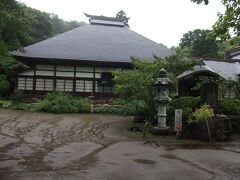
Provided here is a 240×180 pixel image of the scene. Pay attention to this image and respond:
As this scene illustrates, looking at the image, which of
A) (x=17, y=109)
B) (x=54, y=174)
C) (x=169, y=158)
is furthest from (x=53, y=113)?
(x=54, y=174)

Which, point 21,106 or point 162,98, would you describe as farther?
point 21,106

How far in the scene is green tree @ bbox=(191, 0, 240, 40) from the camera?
731 centimetres

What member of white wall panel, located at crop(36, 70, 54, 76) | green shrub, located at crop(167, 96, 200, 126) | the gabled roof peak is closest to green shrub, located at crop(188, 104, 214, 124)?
green shrub, located at crop(167, 96, 200, 126)

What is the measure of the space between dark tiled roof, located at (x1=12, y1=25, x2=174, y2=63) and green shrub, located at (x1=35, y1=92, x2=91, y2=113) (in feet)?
17.8

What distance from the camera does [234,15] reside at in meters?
7.43

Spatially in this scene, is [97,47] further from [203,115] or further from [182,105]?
[203,115]

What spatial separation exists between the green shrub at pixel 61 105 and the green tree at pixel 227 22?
1424 centimetres

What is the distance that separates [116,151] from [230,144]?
4.63 metres

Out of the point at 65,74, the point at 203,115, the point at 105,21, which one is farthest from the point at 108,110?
the point at 105,21

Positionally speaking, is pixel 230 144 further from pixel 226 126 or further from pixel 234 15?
pixel 234 15

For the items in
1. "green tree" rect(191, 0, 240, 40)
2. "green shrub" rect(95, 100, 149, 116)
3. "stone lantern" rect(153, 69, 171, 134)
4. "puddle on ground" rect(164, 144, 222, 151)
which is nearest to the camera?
"green tree" rect(191, 0, 240, 40)

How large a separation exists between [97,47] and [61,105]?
10322 millimetres

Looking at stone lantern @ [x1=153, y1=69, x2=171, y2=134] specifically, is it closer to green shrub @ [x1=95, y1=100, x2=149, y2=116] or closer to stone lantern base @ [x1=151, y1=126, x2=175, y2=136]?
stone lantern base @ [x1=151, y1=126, x2=175, y2=136]

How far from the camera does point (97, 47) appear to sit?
1198 inches
